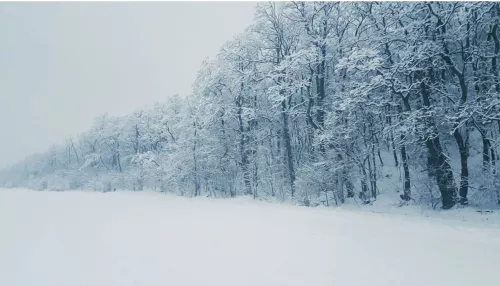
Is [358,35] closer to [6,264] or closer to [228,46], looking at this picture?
[228,46]

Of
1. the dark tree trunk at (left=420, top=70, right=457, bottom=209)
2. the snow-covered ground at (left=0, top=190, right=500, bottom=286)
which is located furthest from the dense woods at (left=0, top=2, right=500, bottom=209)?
the snow-covered ground at (left=0, top=190, right=500, bottom=286)

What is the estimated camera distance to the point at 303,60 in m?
20.0

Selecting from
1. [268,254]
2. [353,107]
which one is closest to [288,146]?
[353,107]

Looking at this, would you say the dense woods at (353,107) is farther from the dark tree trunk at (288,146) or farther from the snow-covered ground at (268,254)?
the snow-covered ground at (268,254)

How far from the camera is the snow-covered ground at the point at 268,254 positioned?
21.2 feet

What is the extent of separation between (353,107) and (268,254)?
1133 centimetres

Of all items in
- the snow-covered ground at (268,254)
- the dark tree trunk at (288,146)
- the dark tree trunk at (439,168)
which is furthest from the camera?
the dark tree trunk at (288,146)

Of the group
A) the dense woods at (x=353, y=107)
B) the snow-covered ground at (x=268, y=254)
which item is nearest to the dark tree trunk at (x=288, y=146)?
the dense woods at (x=353, y=107)

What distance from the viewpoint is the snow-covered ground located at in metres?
6.48

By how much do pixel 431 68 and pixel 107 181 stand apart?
56347 millimetres

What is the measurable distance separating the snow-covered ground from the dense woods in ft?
16.3

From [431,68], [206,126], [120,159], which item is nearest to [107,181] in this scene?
[120,159]

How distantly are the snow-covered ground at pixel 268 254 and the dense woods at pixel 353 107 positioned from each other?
495 cm

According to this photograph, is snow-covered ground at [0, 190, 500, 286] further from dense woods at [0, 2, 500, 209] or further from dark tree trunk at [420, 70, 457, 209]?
dense woods at [0, 2, 500, 209]
